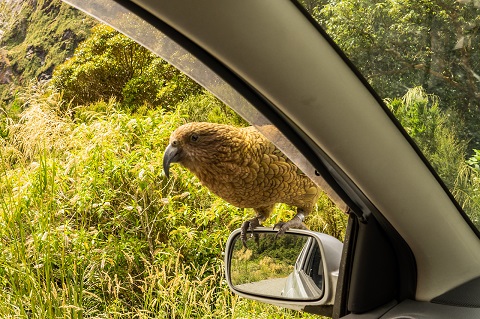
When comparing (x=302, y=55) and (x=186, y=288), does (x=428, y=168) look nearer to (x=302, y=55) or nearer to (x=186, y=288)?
(x=302, y=55)

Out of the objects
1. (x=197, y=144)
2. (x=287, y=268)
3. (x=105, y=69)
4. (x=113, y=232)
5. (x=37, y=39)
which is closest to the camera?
(x=287, y=268)

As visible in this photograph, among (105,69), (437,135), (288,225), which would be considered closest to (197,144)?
(288,225)

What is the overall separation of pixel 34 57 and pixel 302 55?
7.79m

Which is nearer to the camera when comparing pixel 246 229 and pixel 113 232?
pixel 246 229

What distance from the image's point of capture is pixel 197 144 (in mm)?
1418

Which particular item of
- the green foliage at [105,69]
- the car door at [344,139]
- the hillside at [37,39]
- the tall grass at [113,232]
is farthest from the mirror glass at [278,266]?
the hillside at [37,39]

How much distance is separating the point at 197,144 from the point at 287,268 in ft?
1.38

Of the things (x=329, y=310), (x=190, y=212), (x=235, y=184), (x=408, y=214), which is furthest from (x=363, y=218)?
(x=190, y=212)

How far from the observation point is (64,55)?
7.83 metres

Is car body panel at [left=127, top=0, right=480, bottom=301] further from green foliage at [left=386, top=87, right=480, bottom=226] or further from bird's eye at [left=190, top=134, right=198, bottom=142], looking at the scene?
bird's eye at [left=190, top=134, right=198, bottom=142]

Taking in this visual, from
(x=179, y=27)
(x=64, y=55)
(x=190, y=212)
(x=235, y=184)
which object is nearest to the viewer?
(x=179, y=27)

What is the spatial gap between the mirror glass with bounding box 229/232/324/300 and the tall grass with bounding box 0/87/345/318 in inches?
61.9

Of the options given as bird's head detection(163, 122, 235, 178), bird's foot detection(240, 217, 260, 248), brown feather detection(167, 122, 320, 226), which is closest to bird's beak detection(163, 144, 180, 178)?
bird's head detection(163, 122, 235, 178)

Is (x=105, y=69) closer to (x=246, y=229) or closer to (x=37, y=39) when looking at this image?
(x=37, y=39)
